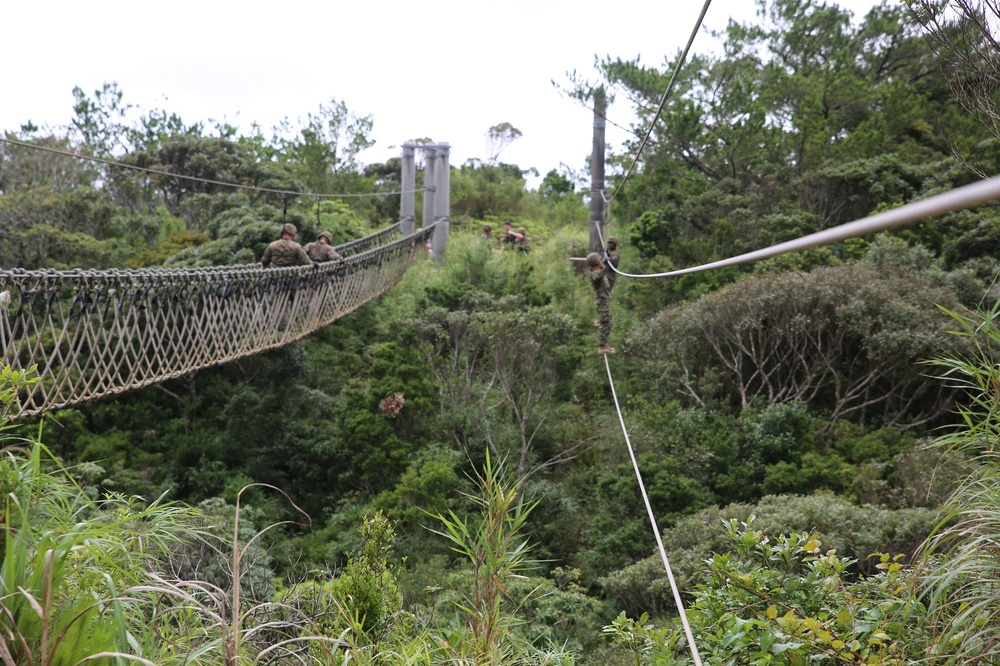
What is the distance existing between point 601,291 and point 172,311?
339cm

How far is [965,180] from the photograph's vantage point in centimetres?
897

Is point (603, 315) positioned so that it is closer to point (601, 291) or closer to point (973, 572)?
point (601, 291)

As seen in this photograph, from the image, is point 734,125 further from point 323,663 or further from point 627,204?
point 323,663

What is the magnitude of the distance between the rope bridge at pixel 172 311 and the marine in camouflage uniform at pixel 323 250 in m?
0.17

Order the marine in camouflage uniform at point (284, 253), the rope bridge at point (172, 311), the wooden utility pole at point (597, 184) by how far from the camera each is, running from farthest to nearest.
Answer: the wooden utility pole at point (597, 184) < the marine in camouflage uniform at point (284, 253) < the rope bridge at point (172, 311)

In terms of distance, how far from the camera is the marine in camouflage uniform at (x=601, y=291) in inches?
265

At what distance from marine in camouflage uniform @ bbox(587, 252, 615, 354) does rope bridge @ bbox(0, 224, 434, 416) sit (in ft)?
7.64

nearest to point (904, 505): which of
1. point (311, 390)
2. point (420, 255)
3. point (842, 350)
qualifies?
point (842, 350)

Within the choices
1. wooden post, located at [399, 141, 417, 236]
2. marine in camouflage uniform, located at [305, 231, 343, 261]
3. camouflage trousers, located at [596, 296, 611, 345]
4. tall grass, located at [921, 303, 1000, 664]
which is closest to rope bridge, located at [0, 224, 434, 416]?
marine in camouflage uniform, located at [305, 231, 343, 261]

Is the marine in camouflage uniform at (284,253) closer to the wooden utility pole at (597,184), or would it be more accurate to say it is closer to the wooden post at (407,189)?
the wooden utility pole at (597,184)

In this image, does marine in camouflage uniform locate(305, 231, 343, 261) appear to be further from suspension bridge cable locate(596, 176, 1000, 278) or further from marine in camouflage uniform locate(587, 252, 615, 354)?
suspension bridge cable locate(596, 176, 1000, 278)

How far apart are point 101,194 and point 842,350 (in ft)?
31.9

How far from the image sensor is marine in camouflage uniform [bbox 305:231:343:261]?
8.14 m

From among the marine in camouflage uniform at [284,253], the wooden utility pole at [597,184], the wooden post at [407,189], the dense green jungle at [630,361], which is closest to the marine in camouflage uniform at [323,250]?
the marine in camouflage uniform at [284,253]
